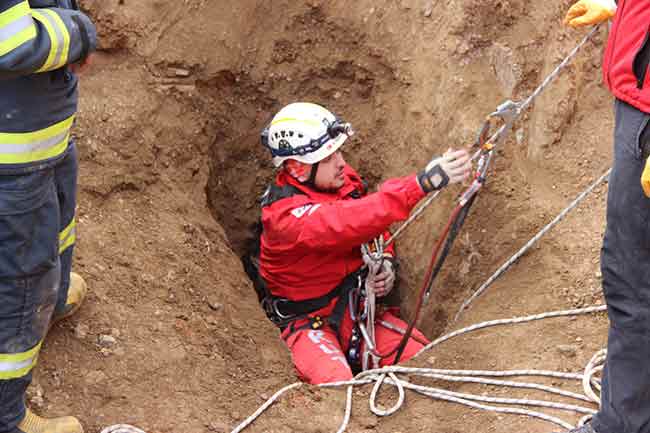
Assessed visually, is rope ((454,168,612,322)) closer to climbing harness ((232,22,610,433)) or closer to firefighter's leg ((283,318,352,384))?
climbing harness ((232,22,610,433))

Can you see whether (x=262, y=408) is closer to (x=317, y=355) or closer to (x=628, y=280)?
(x=317, y=355)

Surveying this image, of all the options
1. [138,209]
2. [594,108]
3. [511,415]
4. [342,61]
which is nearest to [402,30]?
[342,61]

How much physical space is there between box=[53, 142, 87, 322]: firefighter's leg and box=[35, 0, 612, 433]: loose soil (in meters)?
0.13

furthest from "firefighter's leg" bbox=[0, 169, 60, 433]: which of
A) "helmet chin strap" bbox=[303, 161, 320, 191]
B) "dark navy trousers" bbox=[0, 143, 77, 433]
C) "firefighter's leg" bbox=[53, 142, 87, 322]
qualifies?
"helmet chin strap" bbox=[303, 161, 320, 191]

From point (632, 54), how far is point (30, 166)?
2.03 m

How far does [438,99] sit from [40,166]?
8.94 ft

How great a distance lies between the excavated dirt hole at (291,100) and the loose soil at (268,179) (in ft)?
0.04

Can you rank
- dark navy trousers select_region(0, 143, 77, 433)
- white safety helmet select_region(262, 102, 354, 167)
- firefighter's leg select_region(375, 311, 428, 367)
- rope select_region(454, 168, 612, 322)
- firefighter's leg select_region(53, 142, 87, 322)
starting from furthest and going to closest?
firefighter's leg select_region(375, 311, 428, 367) < white safety helmet select_region(262, 102, 354, 167) < rope select_region(454, 168, 612, 322) < firefighter's leg select_region(53, 142, 87, 322) < dark navy trousers select_region(0, 143, 77, 433)

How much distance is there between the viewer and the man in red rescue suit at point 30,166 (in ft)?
8.51

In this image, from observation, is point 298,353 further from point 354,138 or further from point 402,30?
point 402,30

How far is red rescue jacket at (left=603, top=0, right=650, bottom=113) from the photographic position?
7.71 feet

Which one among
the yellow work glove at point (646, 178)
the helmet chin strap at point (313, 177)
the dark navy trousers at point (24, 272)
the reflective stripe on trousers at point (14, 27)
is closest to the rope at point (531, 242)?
the helmet chin strap at point (313, 177)

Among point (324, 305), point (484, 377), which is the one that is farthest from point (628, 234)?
point (324, 305)

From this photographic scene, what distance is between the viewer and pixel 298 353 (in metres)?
4.44
